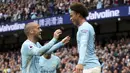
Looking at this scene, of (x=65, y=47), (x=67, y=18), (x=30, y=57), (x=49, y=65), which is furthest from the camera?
(x=67, y=18)

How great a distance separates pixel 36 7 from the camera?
29.1 meters

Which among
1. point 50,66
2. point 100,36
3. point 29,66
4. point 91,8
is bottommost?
point 100,36

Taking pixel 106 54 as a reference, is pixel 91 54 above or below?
above

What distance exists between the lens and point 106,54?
1966cm

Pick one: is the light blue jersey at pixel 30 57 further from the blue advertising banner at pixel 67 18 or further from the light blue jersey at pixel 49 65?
the blue advertising banner at pixel 67 18

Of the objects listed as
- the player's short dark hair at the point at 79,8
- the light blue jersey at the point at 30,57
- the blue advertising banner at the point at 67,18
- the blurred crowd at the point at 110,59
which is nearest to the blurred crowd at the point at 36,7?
the blue advertising banner at the point at 67,18

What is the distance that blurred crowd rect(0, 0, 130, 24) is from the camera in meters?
23.6

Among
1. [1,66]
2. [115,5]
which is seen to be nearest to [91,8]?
[115,5]

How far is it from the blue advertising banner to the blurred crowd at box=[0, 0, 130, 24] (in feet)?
0.86

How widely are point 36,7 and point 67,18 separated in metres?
3.68

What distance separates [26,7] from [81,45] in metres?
24.2

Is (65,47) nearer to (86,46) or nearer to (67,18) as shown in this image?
(67,18)

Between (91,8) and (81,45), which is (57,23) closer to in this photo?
(91,8)

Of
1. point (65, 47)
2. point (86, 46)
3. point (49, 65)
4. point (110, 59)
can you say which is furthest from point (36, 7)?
point (86, 46)
